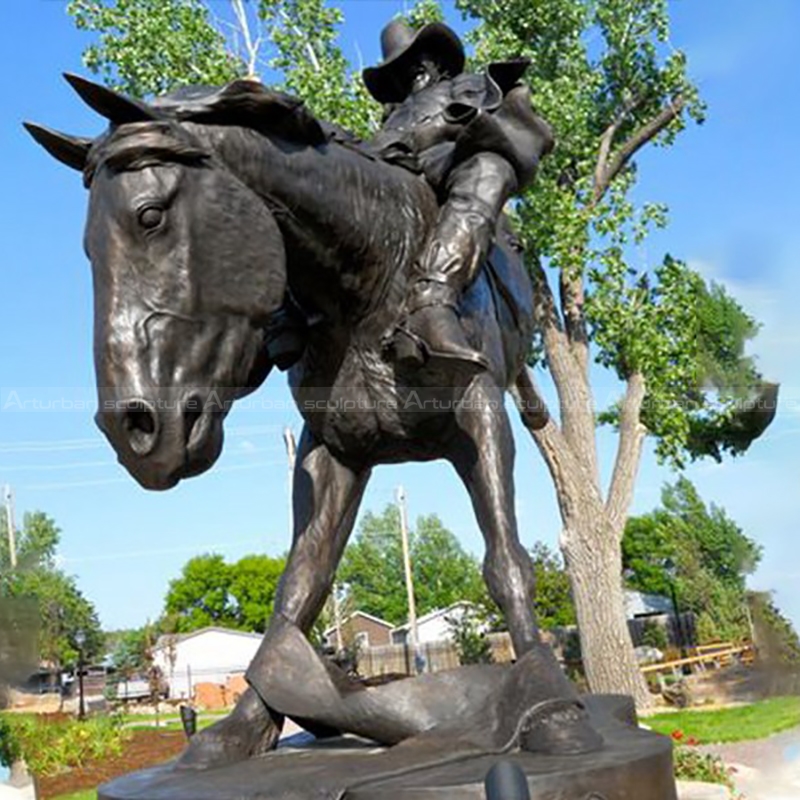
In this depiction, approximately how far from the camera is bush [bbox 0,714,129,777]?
12812mm

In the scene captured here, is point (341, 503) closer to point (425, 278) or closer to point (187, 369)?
point (425, 278)

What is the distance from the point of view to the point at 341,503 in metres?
2.85

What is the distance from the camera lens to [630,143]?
1647 centimetres

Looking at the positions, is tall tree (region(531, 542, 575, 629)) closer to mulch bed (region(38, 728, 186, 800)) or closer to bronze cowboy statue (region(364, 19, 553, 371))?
mulch bed (region(38, 728, 186, 800))

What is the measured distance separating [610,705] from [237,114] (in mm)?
1808

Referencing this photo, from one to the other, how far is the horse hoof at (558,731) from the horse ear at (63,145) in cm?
155

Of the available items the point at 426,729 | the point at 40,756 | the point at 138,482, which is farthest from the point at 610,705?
the point at 40,756

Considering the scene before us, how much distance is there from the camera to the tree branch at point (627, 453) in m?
14.6

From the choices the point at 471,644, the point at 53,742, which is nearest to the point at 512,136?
the point at 53,742

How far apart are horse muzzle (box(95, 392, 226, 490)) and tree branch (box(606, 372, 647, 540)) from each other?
12812 mm

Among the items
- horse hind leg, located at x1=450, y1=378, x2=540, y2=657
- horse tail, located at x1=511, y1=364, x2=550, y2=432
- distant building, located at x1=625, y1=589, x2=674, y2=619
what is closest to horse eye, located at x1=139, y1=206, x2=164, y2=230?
horse hind leg, located at x1=450, y1=378, x2=540, y2=657

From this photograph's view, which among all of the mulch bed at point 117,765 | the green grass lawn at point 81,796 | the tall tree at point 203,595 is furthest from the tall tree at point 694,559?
the tall tree at point 203,595

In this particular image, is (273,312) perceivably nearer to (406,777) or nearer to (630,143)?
(406,777)

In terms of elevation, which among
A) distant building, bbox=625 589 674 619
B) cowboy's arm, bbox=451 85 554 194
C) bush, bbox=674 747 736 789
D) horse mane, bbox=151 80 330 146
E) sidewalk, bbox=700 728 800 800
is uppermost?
distant building, bbox=625 589 674 619
